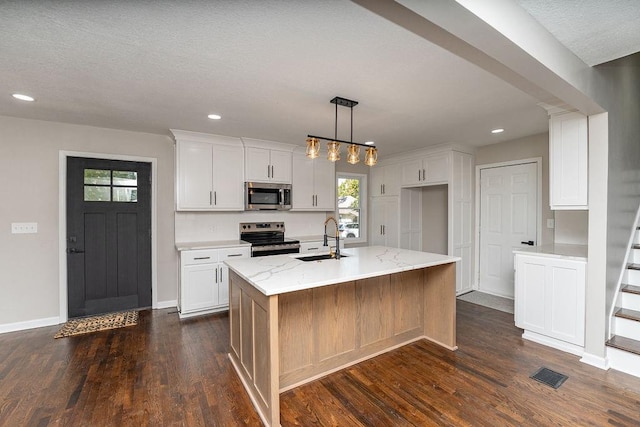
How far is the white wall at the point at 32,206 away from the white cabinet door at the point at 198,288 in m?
1.50

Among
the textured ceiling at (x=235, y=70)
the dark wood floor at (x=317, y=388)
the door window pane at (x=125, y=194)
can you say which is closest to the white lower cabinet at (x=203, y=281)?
the dark wood floor at (x=317, y=388)

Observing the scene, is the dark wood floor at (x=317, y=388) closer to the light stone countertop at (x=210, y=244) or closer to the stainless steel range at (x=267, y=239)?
the light stone countertop at (x=210, y=244)

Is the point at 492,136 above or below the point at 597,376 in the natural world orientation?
above

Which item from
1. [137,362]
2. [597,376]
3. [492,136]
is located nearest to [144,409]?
[137,362]

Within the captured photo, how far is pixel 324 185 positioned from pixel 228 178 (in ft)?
5.59

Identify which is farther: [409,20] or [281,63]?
[281,63]

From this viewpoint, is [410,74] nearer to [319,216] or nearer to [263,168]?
[263,168]

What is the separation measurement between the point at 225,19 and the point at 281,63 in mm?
541

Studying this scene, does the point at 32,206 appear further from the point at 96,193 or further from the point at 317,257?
the point at 317,257

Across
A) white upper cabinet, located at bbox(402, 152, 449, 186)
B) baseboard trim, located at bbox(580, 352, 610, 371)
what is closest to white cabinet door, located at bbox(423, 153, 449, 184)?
white upper cabinet, located at bbox(402, 152, 449, 186)

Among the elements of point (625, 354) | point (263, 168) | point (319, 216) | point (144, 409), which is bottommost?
point (144, 409)

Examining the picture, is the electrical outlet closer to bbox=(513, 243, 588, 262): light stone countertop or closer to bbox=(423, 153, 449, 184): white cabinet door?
bbox=(423, 153, 449, 184): white cabinet door

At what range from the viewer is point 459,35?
1.38 m

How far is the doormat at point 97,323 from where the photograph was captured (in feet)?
10.9
